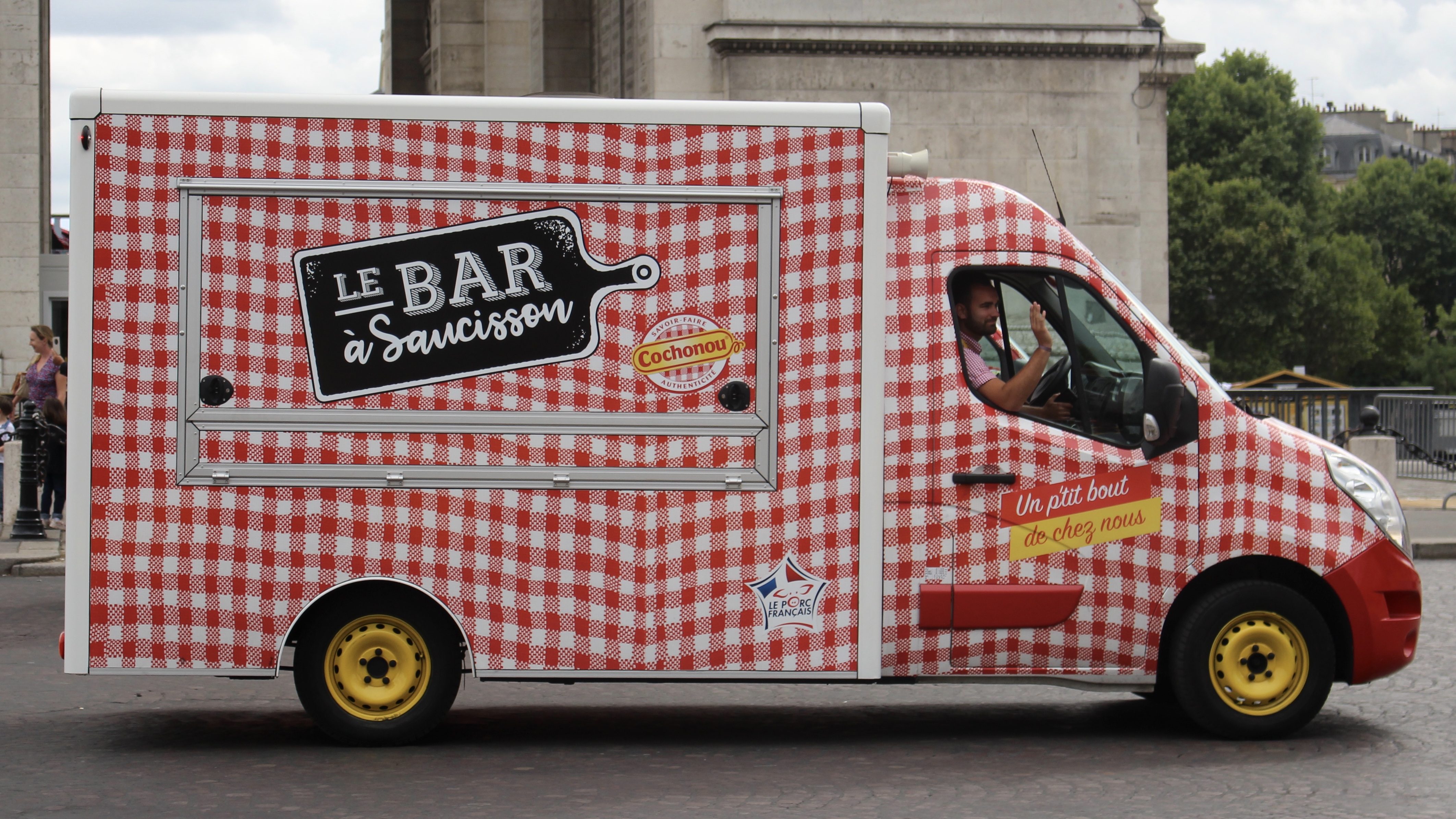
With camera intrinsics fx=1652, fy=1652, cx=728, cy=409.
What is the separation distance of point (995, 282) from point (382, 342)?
2.53 m

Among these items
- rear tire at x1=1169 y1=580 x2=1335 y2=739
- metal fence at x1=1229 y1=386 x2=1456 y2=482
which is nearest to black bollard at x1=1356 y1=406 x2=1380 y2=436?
metal fence at x1=1229 y1=386 x2=1456 y2=482

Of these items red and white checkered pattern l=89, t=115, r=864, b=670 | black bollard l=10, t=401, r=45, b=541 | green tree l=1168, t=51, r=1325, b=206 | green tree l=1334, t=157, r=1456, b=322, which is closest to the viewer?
red and white checkered pattern l=89, t=115, r=864, b=670

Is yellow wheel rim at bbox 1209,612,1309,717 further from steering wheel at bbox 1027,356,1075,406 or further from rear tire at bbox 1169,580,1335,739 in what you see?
steering wheel at bbox 1027,356,1075,406

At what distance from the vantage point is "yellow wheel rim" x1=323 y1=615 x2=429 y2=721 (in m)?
6.68

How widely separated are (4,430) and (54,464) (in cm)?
193

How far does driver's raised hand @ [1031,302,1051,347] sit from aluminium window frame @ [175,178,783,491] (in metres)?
1.11

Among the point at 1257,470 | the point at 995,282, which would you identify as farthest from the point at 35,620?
the point at 1257,470

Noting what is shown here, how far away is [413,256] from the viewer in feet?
21.6

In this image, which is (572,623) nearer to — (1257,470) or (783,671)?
(783,671)

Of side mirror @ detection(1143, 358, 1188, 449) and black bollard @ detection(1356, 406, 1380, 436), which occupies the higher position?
side mirror @ detection(1143, 358, 1188, 449)

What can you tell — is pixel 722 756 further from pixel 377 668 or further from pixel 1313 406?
pixel 1313 406

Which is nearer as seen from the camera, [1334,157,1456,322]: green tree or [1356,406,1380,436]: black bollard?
[1356,406,1380,436]: black bollard

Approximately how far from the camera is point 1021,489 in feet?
22.1

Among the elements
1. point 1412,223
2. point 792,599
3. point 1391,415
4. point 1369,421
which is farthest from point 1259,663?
point 1412,223
